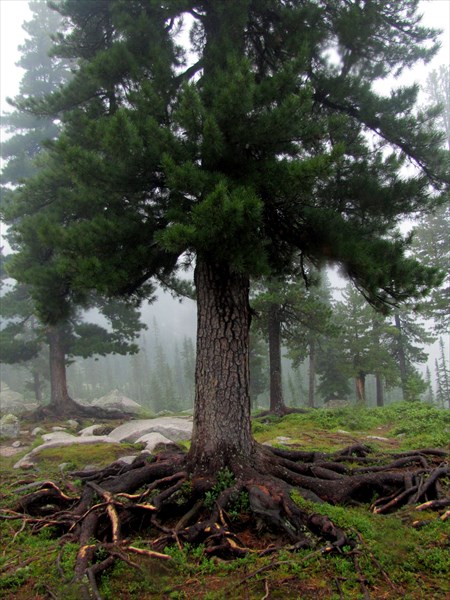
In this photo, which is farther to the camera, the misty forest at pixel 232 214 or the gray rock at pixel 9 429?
the gray rock at pixel 9 429

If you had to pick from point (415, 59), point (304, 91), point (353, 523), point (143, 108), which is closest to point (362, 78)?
point (415, 59)

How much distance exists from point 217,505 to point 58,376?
1841 cm

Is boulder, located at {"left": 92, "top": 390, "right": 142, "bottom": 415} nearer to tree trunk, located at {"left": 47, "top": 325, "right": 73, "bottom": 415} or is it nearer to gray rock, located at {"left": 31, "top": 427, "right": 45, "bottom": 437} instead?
tree trunk, located at {"left": 47, "top": 325, "right": 73, "bottom": 415}

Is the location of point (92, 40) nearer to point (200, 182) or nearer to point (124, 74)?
point (124, 74)

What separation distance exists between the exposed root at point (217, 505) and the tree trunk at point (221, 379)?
30 cm

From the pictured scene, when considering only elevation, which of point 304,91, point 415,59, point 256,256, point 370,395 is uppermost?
point 415,59

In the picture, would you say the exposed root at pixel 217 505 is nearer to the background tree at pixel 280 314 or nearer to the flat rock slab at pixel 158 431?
the flat rock slab at pixel 158 431

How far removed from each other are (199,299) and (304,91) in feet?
10.8

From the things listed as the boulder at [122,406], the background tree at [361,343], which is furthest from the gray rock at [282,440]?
the background tree at [361,343]

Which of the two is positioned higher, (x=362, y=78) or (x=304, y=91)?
(x=362, y=78)

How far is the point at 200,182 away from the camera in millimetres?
5273

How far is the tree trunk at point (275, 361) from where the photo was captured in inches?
703

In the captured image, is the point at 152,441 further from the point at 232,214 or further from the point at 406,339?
the point at 406,339

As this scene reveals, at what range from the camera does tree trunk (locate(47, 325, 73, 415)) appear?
21047 millimetres
